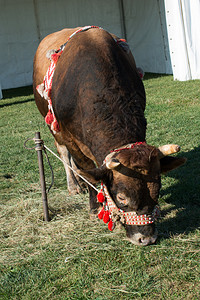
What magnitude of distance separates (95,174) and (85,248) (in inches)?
38.2

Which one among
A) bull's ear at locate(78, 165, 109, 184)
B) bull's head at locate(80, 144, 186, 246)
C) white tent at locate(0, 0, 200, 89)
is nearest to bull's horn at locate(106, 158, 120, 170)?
bull's head at locate(80, 144, 186, 246)

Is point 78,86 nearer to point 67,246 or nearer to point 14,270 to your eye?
point 67,246

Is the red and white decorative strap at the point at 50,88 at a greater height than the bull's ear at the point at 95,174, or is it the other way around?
the red and white decorative strap at the point at 50,88

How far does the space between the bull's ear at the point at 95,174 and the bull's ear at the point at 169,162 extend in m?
0.48

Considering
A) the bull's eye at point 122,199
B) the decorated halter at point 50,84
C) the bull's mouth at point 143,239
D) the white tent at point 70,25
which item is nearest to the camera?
the bull's eye at point 122,199

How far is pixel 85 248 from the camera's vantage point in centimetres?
360

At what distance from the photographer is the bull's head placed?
292 centimetres

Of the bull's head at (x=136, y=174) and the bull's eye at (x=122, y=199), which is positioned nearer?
the bull's head at (x=136, y=174)

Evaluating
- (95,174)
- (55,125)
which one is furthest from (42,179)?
(95,174)

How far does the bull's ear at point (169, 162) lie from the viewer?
312cm

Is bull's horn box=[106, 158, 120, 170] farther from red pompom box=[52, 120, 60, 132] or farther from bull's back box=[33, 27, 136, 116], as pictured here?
bull's back box=[33, 27, 136, 116]

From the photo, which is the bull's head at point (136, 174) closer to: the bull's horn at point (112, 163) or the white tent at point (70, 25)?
the bull's horn at point (112, 163)

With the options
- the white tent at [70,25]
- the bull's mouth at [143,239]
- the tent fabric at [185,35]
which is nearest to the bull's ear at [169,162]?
the bull's mouth at [143,239]

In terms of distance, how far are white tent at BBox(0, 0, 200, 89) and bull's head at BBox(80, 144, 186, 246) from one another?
1335 cm
